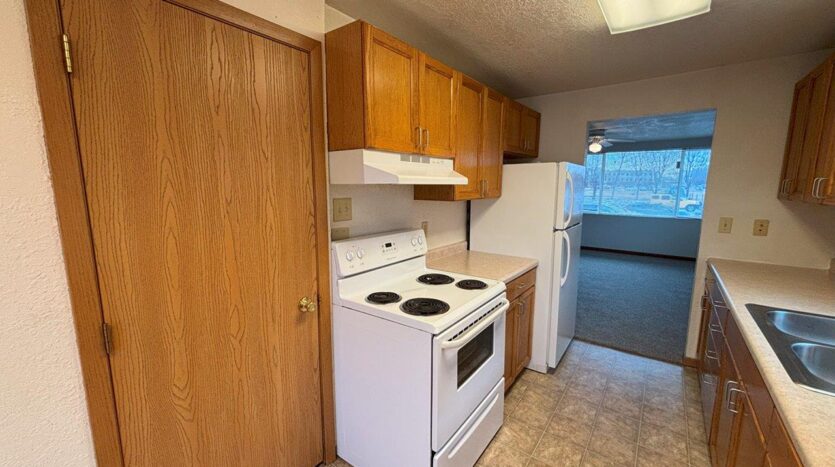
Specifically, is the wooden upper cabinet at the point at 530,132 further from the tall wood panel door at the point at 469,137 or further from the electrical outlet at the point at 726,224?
the electrical outlet at the point at 726,224

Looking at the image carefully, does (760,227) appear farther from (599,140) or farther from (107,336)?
(107,336)

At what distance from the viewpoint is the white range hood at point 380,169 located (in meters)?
1.48

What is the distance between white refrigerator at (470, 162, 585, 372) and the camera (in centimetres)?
247

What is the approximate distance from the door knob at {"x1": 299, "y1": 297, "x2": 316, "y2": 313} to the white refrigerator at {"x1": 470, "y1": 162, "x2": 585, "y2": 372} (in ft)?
5.36

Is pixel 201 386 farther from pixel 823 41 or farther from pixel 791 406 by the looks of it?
pixel 823 41

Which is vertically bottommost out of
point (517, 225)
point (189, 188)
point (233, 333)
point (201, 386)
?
point (201, 386)

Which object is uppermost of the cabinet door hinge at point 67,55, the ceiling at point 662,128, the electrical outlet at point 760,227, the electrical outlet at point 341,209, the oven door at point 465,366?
the ceiling at point 662,128

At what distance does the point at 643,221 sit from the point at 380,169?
7145mm

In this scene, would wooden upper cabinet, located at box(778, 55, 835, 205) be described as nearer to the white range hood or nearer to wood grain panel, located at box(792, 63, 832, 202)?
wood grain panel, located at box(792, 63, 832, 202)

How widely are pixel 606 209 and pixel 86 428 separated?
8163 mm

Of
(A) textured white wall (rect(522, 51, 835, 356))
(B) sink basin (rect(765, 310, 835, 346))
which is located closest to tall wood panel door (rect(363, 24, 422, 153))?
(B) sink basin (rect(765, 310, 835, 346))

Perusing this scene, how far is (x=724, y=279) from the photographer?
1.95m

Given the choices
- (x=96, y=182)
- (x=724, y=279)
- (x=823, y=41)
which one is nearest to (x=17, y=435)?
(x=96, y=182)

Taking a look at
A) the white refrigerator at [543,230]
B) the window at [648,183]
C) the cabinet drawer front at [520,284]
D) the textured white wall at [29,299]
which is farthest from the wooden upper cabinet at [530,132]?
the window at [648,183]
